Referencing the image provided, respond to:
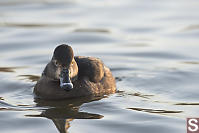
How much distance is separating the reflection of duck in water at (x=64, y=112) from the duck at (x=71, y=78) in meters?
0.20

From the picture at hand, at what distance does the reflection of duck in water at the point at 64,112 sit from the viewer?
9.59m

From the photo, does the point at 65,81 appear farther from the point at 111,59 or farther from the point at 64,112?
the point at 111,59

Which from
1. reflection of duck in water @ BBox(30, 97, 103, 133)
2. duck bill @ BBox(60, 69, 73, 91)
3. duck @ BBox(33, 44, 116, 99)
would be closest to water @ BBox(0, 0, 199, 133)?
reflection of duck in water @ BBox(30, 97, 103, 133)

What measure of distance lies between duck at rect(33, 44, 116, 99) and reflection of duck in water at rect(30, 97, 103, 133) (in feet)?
0.65

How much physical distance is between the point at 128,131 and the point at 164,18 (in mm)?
9391

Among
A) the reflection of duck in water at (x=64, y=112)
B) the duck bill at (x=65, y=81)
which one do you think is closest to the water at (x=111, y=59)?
the reflection of duck in water at (x=64, y=112)

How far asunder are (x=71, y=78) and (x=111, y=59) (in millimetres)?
3492

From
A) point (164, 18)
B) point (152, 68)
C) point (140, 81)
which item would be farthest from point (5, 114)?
point (164, 18)

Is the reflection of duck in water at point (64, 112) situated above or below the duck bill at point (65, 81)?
below

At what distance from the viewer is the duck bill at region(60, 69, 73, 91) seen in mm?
10430

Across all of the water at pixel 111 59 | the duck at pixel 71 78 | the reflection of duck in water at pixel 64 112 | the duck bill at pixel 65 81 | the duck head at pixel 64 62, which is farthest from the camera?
the duck at pixel 71 78

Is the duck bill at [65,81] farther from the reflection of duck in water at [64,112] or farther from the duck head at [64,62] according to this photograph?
the reflection of duck in water at [64,112]

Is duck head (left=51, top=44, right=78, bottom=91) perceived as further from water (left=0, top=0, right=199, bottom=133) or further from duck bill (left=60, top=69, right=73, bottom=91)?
water (left=0, top=0, right=199, bottom=133)

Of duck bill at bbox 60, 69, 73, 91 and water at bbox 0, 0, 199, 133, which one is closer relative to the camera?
water at bbox 0, 0, 199, 133
